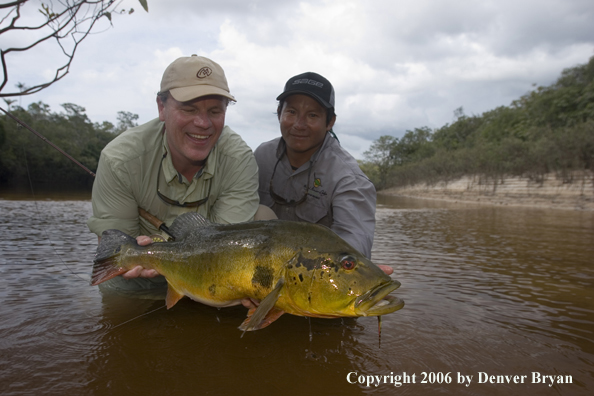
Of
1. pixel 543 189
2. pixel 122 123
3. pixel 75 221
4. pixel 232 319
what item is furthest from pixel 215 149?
pixel 122 123

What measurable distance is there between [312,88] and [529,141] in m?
38.0

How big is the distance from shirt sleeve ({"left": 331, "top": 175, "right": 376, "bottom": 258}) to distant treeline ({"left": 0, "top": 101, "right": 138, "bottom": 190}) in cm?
3040

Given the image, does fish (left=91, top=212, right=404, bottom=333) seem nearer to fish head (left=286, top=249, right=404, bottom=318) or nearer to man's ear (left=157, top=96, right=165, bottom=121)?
fish head (left=286, top=249, right=404, bottom=318)

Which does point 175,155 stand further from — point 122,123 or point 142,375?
point 122,123

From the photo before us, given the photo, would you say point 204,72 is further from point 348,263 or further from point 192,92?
point 348,263

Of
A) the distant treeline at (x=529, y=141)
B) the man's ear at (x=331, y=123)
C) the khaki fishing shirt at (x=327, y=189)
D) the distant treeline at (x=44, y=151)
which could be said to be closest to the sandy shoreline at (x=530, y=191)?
the distant treeline at (x=529, y=141)

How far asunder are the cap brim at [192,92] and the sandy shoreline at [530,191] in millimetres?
25791

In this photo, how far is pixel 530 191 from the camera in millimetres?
29625

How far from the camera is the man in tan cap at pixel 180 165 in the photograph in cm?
373

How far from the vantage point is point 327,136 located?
5.01 m

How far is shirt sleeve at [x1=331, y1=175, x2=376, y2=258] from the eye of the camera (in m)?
3.91

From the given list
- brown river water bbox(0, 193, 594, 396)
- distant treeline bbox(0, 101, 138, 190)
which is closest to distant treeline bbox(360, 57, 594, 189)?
brown river water bbox(0, 193, 594, 396)

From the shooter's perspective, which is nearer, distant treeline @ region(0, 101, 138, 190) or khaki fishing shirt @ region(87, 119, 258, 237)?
khaki fishing shirt @ region(87, 119, 258, 237)

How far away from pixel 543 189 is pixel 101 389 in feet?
107
